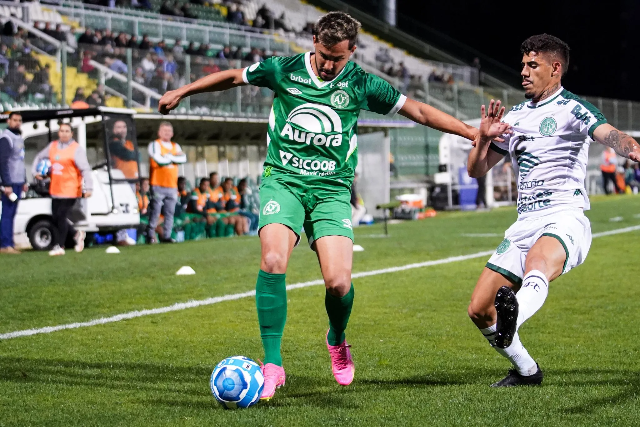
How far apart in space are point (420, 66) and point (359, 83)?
112 ft

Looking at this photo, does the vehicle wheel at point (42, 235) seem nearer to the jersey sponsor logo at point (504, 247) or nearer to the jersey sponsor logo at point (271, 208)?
the jersey sponsor logo at point (271, 208)

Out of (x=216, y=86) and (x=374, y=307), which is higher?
(x=216, y=86)

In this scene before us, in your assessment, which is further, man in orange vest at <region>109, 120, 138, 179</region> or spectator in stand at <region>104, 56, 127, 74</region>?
spectator in stand at <region>104, 56, 127, 74</region>

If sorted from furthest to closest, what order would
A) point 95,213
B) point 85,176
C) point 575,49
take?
point 575,49, point 95,213, point 85,176

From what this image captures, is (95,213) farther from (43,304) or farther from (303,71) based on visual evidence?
(303,71)

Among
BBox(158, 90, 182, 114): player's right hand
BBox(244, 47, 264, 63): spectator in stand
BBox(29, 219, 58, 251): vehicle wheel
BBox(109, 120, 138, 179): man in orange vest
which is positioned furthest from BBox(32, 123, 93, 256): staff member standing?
BBox(244, 47, 264, 63): spectator in stand

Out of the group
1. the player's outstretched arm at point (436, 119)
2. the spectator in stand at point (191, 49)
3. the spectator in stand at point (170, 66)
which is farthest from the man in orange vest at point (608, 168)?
the player's outstretched arm at point (436, 119)

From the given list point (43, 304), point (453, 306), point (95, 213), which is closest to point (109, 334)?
point (43, 304)

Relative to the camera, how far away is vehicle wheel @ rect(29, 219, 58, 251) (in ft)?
51.4

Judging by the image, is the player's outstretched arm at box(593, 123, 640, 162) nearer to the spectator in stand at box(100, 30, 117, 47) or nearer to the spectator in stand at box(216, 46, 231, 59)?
the spectator in stand at box(100, 30, 117, 47)

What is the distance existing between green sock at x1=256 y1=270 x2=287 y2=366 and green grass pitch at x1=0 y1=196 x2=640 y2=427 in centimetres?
26

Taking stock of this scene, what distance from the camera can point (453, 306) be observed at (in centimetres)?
869

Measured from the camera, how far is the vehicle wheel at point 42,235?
15656 mm

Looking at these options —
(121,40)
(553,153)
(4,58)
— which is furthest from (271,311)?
(121,40)
